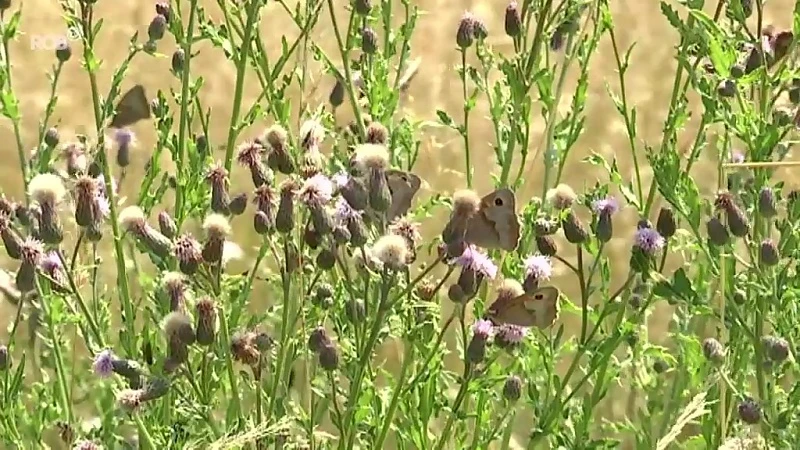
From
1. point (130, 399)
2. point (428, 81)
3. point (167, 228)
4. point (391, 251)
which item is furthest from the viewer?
point (428, 81)

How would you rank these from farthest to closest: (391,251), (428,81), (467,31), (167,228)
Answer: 1. (428,81)
2. (467,31)
3. (167,228)
4. (391,251)

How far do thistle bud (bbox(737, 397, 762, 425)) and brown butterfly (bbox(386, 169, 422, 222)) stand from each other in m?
0.36

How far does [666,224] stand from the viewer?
125 cm

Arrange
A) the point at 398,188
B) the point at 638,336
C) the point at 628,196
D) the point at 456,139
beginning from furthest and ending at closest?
the point at 456,139 → the point at 638,336 → the point at 628,196 → the point at 398,188

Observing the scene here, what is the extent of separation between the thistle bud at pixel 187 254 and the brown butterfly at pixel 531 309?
0.87 feet

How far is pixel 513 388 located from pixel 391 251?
35 cm

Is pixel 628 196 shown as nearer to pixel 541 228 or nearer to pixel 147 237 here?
pixel 541 228

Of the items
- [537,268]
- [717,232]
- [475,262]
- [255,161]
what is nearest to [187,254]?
[255,161]

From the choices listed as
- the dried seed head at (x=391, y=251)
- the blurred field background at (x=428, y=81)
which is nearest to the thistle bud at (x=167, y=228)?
the dried seed head at (x=391, y=251)

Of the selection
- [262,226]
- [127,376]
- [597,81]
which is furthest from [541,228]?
[597,81]

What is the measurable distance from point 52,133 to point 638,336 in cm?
75

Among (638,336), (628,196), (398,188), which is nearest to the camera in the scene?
(398,188)

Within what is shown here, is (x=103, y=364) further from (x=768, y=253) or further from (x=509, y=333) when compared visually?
(x=768, y=253)

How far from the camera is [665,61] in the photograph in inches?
96.3
